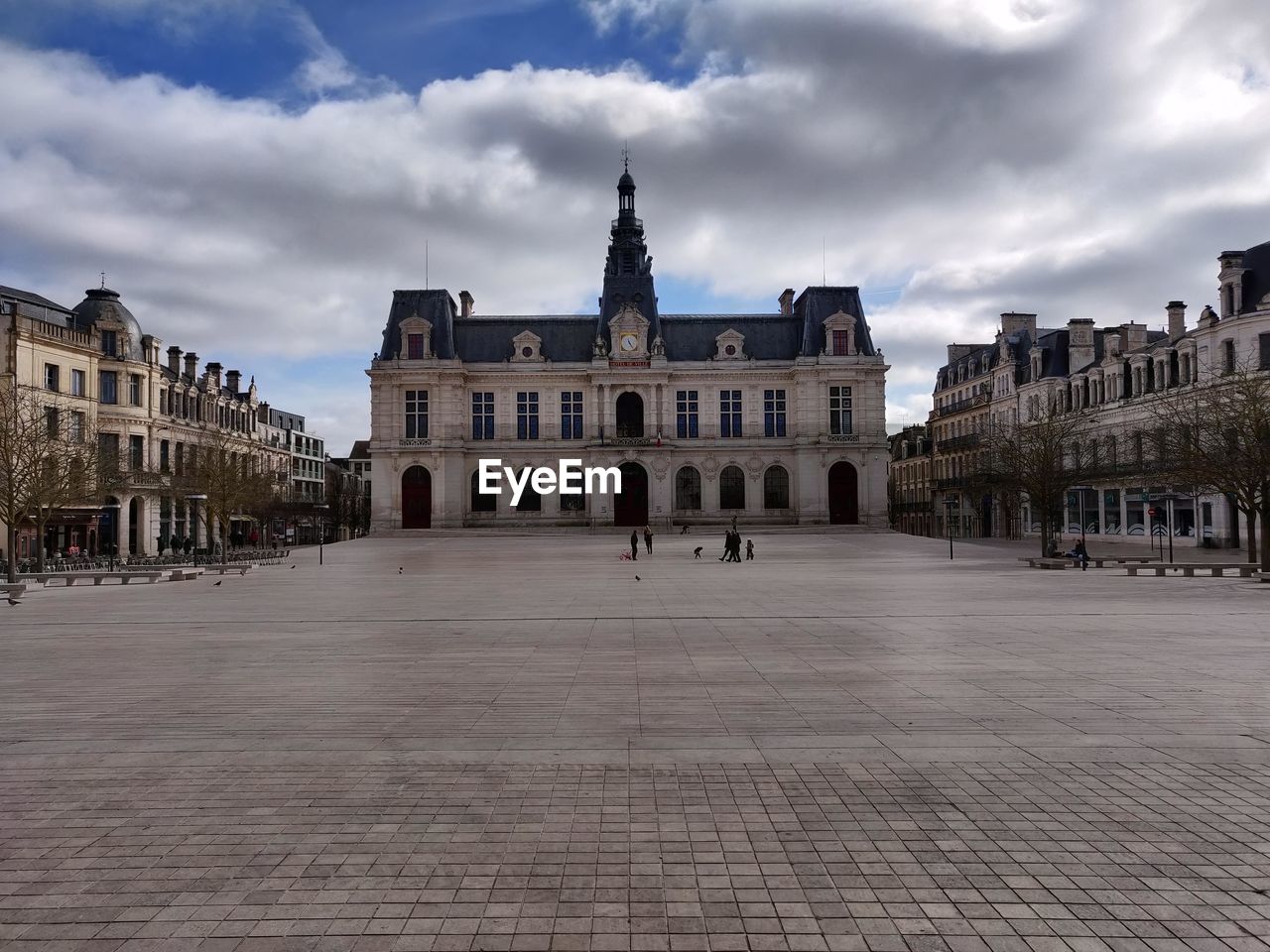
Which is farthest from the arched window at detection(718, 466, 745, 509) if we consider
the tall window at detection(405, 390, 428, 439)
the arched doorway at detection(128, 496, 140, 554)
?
the arched doorway at detection(128, 496, 140, 554)

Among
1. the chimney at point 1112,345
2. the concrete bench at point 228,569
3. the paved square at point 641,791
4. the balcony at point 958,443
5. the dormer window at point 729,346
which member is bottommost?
the concrete bench at point 228,569

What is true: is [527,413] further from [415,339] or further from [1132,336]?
[1132,336]

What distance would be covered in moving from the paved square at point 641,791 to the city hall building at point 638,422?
55838mm

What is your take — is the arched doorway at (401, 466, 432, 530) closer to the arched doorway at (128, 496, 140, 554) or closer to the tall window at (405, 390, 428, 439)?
the tall window at (405, 390, 428, 439)

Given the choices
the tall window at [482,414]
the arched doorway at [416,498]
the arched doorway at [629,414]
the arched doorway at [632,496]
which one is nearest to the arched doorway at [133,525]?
the arched doorway at [416,498]

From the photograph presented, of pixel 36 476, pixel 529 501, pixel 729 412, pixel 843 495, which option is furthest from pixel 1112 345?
pixel 36 476

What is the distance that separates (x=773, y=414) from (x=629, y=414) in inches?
462

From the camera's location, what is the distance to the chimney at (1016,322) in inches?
2881

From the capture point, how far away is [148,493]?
5647 cm

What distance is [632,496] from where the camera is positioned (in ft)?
233

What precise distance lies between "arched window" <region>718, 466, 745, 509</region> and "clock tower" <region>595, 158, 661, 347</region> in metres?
11.6

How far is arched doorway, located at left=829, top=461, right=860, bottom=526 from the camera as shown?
69875 millimetres

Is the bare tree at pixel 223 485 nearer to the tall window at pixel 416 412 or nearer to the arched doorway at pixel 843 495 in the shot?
the tall window at pixel 416 412

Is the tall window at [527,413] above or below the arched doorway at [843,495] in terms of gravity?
above
